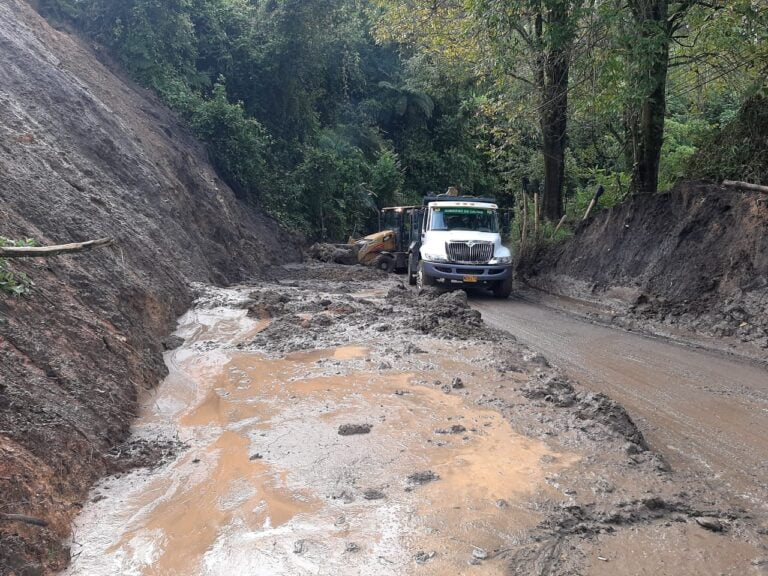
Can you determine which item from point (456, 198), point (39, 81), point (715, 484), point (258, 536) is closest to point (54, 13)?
point (39, 81)

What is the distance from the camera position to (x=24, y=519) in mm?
3736

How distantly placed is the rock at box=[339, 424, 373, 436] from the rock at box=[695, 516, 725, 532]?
289 cm

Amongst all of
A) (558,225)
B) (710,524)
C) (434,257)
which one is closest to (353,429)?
(710,524)

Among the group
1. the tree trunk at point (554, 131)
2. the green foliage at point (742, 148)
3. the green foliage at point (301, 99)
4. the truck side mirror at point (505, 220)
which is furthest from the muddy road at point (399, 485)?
the green foliage at point (301, 99)

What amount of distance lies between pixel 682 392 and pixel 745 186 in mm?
5896

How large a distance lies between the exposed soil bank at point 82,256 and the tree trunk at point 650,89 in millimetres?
9442

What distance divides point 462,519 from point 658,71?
10909 millimetres

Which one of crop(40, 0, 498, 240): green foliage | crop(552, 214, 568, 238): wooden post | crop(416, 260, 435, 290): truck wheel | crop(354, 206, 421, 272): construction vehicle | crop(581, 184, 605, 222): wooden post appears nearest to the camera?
crop(416, 260, 435, 290): truck wheel

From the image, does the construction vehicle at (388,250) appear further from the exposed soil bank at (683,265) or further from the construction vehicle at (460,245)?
the exposed soil bank at (683,265)

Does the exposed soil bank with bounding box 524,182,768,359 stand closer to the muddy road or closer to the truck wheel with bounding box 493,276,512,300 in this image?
the truck wheel with bounding box 493,276,512,300

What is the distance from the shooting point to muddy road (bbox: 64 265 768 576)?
3875 mm

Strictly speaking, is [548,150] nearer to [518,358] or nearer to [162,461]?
[518,358]

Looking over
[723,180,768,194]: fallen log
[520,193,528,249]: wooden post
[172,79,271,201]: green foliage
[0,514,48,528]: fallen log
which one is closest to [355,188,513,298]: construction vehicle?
[520,193,528,249]: wooden post

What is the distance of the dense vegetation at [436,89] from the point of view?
11891mm
